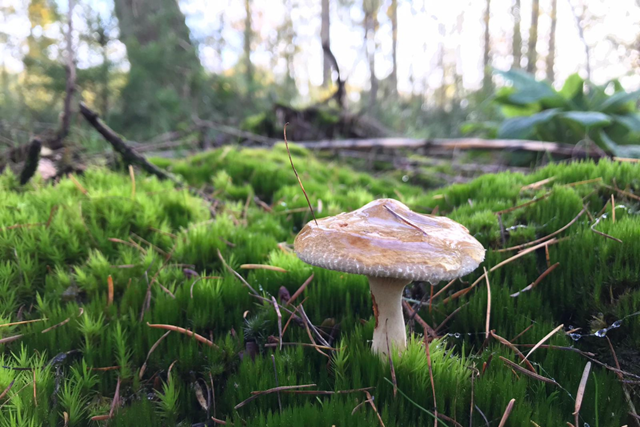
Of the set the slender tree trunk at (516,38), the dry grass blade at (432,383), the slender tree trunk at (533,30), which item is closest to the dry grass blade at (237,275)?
the dry grass blade at (432,383)

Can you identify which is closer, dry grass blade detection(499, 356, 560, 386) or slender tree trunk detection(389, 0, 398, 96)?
dry grass blade detection(499, 356, 560, 386)

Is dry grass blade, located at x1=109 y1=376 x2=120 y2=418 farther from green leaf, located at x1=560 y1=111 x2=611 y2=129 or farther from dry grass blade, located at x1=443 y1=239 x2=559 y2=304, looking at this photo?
green leaf, located at x1=560 y1=111 x2=611 y2=129

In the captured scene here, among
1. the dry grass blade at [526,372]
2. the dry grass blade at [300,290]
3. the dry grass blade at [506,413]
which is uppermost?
the dry grass blade at [300,290]

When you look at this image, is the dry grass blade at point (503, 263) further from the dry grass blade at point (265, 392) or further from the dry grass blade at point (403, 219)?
the dry grass blade at point (265, 392)

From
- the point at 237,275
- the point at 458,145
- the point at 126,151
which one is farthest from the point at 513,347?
the point at 458,145

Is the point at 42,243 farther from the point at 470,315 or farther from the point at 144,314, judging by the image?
the point at 470,315

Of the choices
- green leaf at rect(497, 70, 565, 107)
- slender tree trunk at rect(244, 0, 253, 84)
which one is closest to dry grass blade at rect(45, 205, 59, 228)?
green leaf at rect(497, 70, 565, 107)

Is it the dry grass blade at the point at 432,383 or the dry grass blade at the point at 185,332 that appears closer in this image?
the dry grass blade at the point at 432,383
